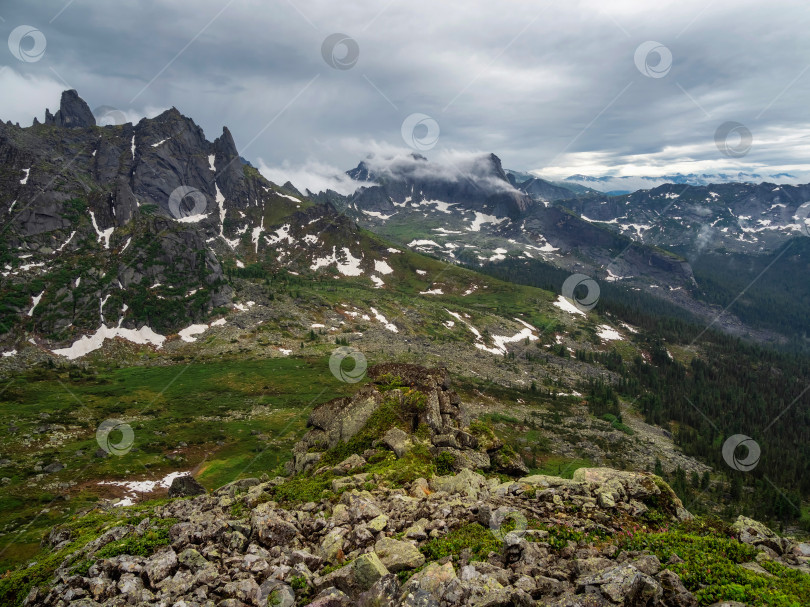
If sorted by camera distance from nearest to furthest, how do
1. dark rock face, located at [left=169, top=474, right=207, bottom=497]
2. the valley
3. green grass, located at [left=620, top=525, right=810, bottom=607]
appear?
green grass, located at [left=620, top=525, right=810, bottom=607] < the valley < dark rock face, located at [left=169, top=474, right=207, bottom=497]

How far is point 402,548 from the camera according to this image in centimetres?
1413

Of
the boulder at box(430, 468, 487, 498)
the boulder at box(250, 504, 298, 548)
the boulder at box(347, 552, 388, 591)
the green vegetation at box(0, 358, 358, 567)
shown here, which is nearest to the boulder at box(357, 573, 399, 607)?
the boulder at box(347, 552, 388, 591)

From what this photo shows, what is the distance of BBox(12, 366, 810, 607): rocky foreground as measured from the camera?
36.4 ft

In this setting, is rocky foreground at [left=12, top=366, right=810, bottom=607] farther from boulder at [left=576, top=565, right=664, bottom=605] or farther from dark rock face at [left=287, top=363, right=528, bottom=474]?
dark rock face at [left=287, top=363, right=528, bottom=474]

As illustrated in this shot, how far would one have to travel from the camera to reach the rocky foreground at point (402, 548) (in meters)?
11.1

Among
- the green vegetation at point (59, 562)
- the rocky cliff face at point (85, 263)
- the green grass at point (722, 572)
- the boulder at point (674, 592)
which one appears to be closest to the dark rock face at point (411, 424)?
the green vegetation at point (59, 562)

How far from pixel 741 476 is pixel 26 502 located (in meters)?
142

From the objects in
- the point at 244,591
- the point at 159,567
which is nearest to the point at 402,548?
the point at 244,591

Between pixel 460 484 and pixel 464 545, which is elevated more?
pixel 464 545

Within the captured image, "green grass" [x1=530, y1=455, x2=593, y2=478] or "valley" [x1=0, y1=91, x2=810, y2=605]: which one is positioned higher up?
"valley" [x1=0, y1=91, x2=810, y2=605]

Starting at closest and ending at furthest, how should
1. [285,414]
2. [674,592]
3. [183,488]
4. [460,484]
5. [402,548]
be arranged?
[674,592]
[402,548]
[460,484]
[183,488]
[285,414]

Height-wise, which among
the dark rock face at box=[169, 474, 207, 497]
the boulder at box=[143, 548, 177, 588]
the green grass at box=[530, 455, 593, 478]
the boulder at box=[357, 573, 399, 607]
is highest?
the boulder at box=[357, 573, 399, 607]

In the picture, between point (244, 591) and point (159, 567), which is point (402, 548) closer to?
point (244, 591)

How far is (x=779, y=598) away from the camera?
9383 millimetres
